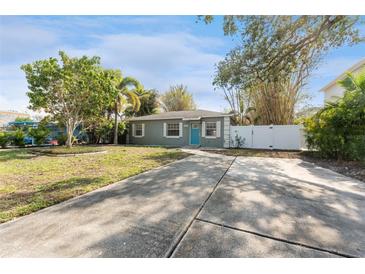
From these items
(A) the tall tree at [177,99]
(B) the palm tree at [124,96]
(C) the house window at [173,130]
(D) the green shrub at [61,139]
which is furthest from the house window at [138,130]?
(A) the tall tree at [177,99]

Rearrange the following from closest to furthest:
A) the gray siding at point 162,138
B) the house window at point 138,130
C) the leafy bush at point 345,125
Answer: the leafy bush at point 345,125, the gray siding at point 162,138, the house window at point 138,130

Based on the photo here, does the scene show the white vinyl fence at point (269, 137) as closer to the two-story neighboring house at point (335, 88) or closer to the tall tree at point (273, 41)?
the two-story neighboring house at point (335, 88)

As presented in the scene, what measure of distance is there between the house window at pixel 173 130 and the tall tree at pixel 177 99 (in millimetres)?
11706

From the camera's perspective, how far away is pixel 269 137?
12680mm

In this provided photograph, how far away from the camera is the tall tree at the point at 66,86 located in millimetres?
8766

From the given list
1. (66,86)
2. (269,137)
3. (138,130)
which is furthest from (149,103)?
(269,137)

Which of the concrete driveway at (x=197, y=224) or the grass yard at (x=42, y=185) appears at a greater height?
the grass yard at (x=42, y=185)

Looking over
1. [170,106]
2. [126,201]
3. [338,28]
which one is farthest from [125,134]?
[338,28]

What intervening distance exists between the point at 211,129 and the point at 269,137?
414 centimetres

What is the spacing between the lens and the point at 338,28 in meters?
7.44

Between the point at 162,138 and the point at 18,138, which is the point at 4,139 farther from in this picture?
the point at 162,138

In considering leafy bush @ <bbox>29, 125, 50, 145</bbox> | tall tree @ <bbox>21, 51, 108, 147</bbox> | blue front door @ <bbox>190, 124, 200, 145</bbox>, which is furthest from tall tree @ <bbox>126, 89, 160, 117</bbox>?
tall tree @ <bbox>21, 51, 108, 147</bbox>
